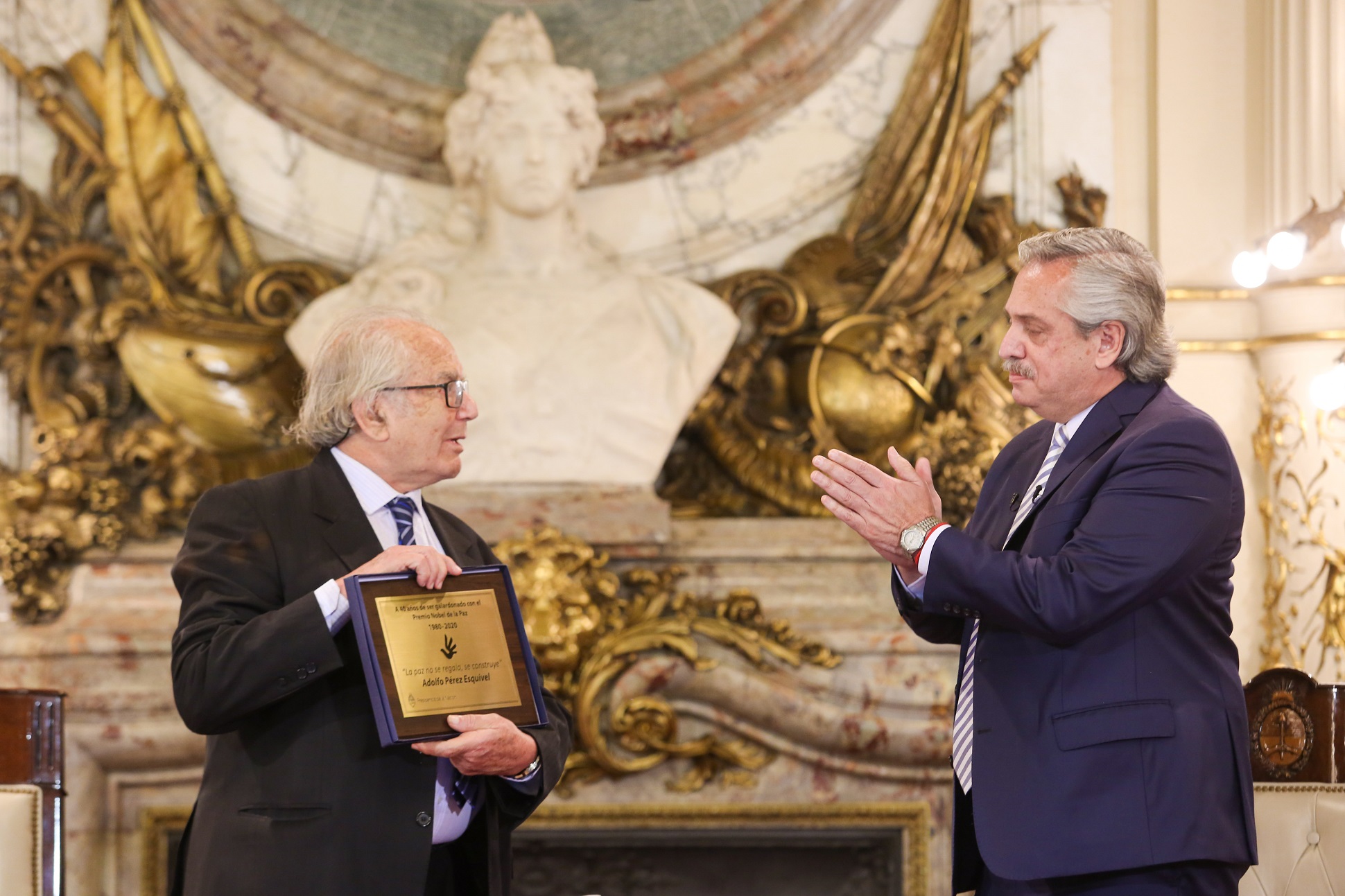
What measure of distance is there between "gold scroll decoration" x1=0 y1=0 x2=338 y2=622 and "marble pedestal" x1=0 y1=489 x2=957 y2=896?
8.0 inches

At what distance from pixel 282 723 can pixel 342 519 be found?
0.40m

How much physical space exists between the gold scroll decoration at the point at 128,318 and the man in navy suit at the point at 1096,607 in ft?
10.3

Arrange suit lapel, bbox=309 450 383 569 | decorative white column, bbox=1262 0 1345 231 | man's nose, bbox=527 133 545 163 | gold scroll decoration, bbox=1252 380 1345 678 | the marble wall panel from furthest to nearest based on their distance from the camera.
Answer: the marble wall panel
decorative white column, bbox=1262 0 1345 231
gold scroll decoration, bbox=1252 380 1345 678
man's nose, bbox=527 133 545 163
suit lapel, bbox=309 450 383 569

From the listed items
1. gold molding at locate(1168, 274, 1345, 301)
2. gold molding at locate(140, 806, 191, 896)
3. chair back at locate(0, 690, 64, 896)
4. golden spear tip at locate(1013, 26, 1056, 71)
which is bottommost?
gold molding at locate(140, 806, 191, 896)

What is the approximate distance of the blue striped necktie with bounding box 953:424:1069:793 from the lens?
274 centimetres

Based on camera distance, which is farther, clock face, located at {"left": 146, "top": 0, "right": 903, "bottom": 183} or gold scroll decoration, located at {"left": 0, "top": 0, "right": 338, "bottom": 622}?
clock face, located at {"left": 146, "top": 0, "right": 903, "bottom": 183}

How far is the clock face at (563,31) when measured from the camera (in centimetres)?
577

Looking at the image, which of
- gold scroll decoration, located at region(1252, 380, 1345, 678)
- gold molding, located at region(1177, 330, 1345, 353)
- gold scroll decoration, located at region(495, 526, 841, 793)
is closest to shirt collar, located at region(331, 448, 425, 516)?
gold scroll decoration, located at region(495, 526, 841, 793)

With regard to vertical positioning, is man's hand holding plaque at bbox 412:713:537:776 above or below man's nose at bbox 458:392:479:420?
below

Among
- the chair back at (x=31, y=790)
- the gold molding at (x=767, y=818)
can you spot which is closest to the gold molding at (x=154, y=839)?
the gold molding at (x=767, y=818)

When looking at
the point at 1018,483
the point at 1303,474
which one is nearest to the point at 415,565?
the point at 1018,483

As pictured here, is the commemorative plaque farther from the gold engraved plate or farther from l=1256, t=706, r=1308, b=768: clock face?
l=1256, t=706, r=1308, b=768: clock face

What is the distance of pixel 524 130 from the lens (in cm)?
519

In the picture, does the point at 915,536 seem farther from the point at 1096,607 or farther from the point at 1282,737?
the point at 1282,737
